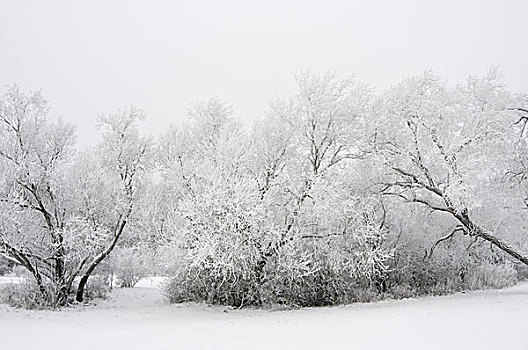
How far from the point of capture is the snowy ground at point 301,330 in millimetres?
8484

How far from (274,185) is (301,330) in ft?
25.0

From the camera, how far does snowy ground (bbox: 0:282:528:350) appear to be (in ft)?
27.8

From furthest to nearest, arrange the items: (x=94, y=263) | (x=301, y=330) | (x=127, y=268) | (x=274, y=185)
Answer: (x=127, y=268), (x=94, y=263), (x=274, y=185), (x=301, y=330)

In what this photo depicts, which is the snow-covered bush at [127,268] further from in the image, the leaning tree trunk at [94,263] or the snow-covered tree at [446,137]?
the snow-covered tree at [446,137]

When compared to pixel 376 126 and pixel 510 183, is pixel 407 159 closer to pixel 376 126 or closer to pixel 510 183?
pixel 376 126

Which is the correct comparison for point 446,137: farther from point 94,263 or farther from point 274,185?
point 94,263

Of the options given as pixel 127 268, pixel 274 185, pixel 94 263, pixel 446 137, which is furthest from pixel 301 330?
pixel 127 268

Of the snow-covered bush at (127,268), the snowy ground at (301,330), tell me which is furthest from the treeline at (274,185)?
the snow-covered bush at (127,268)

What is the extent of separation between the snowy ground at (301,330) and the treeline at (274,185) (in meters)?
2.28

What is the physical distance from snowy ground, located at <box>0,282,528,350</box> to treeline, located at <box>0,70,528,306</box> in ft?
7.49

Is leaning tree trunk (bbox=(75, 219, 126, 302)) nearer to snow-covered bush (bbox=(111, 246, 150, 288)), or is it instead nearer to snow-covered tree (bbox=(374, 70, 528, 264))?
snow-covered bush (bbox=(111, 246, 150, 288))

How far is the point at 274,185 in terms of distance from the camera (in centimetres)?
1772

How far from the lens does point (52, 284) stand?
18250mm

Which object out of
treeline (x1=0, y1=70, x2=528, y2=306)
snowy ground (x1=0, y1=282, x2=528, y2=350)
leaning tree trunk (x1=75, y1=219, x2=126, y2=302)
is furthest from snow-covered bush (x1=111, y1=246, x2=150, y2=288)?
snowy ground (x1=0, y1=282, x2=528, y2=350)
